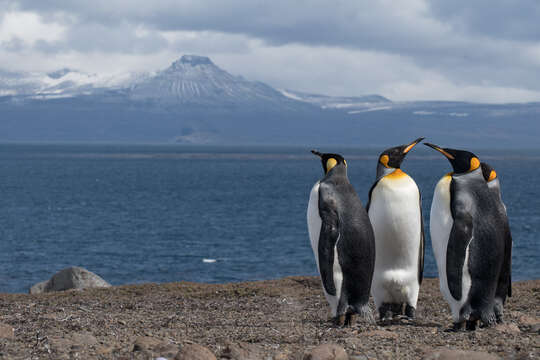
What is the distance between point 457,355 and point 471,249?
2332 mm

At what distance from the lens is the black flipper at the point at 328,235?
8750mm

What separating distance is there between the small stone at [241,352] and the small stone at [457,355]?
1.44 m

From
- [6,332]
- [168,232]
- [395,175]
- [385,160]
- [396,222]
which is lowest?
[168,232]

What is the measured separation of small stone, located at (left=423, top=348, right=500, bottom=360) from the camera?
6254 millimetres

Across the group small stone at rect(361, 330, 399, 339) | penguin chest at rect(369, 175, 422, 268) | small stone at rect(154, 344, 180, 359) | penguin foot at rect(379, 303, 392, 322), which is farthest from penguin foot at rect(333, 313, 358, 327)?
small stone at rect(154, 344, 180, 359)

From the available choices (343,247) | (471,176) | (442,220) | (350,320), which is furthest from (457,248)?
(350,320)

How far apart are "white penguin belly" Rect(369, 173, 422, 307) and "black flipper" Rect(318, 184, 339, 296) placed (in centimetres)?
74

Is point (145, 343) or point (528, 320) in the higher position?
point (145, 343)

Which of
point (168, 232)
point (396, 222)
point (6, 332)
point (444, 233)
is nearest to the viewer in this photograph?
point (6, 332)

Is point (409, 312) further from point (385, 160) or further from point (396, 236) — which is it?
point (385, 160)

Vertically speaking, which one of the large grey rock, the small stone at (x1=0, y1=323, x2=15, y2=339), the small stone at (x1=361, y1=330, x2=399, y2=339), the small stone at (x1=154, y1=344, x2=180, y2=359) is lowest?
the large grey rock

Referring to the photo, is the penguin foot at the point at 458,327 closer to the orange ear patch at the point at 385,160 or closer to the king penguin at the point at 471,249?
the king penguin at the point at 471,249

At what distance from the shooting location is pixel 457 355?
6.33 metres

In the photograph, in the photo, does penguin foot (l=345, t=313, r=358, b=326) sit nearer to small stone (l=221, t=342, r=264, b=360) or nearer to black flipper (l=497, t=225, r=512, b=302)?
black flipper (l=497, t=225, r=512, b=302)
